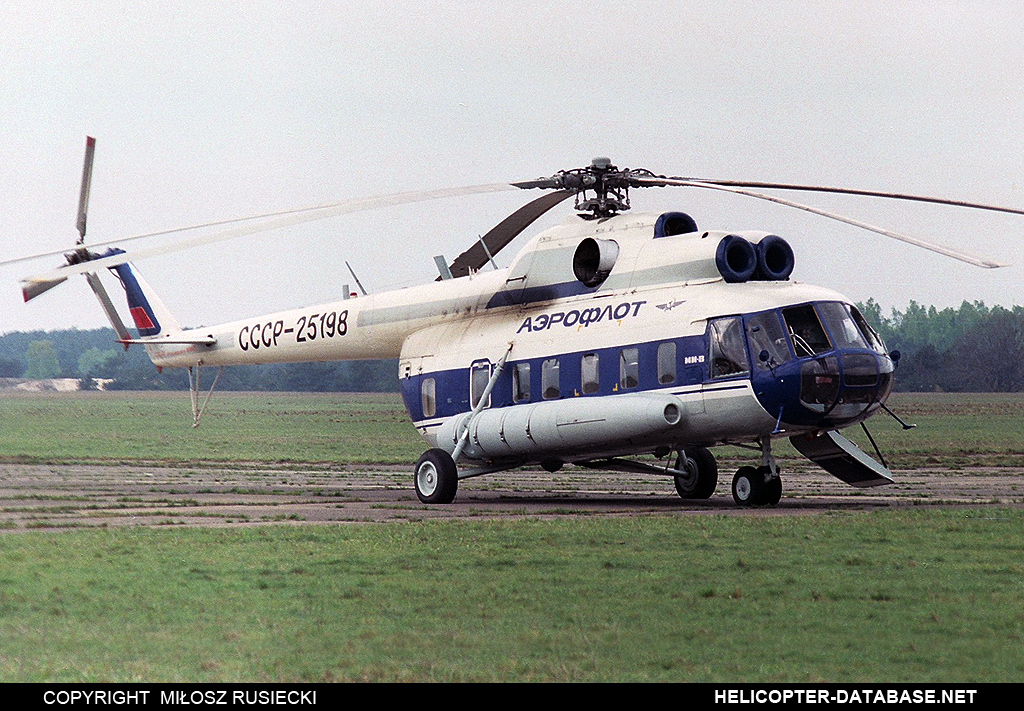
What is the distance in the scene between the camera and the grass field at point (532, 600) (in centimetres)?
932

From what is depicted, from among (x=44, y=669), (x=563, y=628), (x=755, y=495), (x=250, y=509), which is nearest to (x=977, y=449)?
(x=755, y=495)

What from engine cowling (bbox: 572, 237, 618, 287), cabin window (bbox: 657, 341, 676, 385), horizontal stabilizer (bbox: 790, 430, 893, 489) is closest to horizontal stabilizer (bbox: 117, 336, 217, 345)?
engine cowling (bbox: 572, 237, 618, 287)

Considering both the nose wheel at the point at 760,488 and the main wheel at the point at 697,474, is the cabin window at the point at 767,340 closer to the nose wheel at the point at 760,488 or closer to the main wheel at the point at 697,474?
the nose wheel at the point at 760,488

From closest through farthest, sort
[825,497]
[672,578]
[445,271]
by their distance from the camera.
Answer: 1. [672,578]
2. [825,497]
3. [445,271]

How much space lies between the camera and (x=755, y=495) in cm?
2103

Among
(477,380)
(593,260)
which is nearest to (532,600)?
→ (593,260)

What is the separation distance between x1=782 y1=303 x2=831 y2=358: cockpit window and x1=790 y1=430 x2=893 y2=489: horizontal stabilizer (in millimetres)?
1824

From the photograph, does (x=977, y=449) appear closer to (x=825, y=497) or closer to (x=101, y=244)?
(x=825, y=497)

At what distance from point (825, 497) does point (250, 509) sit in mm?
9545

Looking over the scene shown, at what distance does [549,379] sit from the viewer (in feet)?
72.7

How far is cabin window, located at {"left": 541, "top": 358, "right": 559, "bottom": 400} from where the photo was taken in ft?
72.5

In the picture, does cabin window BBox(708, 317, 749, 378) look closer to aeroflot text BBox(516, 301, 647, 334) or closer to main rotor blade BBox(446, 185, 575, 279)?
aeroflot text BBox(516, 301, 647, 334)

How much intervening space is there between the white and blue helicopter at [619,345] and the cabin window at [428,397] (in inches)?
1.7
